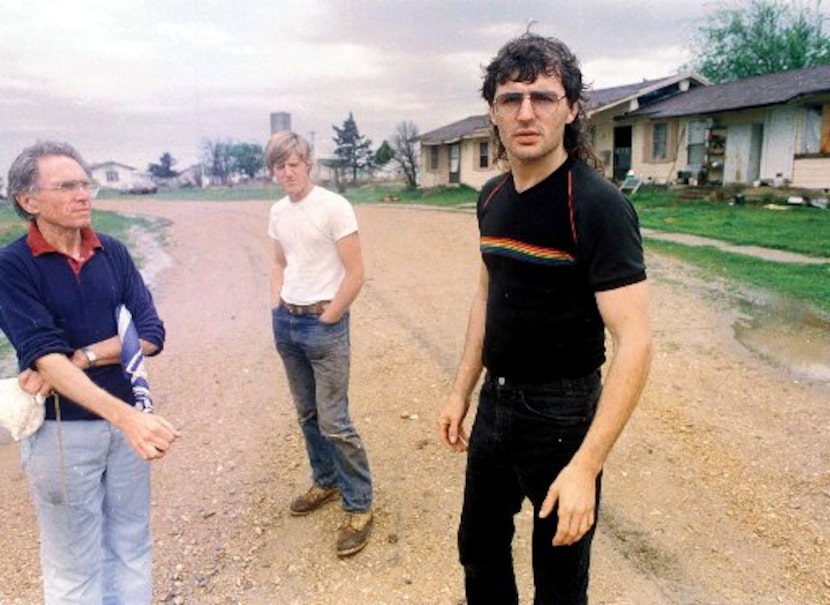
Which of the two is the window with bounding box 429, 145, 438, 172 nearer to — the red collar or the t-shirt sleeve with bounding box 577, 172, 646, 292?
the red collar

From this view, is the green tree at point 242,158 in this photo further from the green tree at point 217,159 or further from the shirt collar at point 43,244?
the shirt collar at point 43,244

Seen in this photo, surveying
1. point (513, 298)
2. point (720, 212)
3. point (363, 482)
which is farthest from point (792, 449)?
point (720, 212)

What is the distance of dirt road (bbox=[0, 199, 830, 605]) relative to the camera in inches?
123

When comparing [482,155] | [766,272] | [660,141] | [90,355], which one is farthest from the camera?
[482,155]

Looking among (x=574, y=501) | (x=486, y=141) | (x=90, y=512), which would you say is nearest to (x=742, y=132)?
(x=486, y=141)

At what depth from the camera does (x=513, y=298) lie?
7.13 feet

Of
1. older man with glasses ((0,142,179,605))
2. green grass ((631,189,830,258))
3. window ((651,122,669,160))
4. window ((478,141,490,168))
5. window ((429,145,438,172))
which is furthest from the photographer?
window ((429,145,438,172))

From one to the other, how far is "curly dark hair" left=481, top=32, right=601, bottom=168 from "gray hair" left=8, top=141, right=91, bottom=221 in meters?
1.58

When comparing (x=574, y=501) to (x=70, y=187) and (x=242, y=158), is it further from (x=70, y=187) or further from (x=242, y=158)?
(x=242, y=158)

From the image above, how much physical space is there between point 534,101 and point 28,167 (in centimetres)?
177

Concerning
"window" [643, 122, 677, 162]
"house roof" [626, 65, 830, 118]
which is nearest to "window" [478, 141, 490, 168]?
"house roof" [626, 65, 830, 118]

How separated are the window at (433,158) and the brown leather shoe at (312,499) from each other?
34.0 m

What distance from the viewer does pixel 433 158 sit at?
3700 cm

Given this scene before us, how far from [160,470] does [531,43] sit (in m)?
3.53
